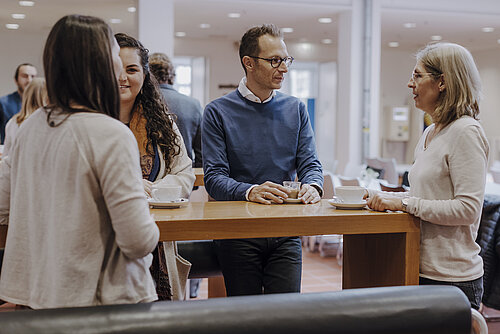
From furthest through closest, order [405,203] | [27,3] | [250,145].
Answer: [27,3]
[250,145]
[405,203]

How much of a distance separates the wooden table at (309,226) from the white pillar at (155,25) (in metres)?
7.54

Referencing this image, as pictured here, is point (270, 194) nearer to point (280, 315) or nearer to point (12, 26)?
point (280, 315)

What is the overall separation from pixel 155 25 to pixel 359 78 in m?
3.37

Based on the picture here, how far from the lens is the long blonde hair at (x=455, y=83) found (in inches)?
83.9

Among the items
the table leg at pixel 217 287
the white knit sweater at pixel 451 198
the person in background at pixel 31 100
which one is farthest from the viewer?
the person in background at pixel 31 100

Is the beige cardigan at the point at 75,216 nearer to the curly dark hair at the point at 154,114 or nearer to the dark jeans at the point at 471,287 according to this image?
the curly dark hair at the point at 154,114

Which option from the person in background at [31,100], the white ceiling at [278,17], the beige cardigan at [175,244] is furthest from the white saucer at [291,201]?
the white ceiling at [278,17]

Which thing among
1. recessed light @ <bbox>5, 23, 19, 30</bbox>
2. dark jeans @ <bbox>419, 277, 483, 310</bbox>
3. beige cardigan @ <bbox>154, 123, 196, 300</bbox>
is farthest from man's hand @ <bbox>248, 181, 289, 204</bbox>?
recessed light @ <bbox>5, 23, 19, 30</bbox>

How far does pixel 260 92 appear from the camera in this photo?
105 inches

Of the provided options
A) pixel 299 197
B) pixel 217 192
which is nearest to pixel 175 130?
pixel 217 192

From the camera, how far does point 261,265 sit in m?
2.43

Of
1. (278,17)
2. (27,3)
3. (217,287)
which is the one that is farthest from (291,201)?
(278,17)

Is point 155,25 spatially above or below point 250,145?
above

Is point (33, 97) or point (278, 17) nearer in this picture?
point (33, 97)
